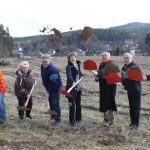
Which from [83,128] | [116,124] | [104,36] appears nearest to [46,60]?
[83,128]

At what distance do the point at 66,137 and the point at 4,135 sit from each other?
1206mm

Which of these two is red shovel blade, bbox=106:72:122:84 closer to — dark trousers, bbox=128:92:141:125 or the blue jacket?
dark trousers, bbox=128:92:141:125

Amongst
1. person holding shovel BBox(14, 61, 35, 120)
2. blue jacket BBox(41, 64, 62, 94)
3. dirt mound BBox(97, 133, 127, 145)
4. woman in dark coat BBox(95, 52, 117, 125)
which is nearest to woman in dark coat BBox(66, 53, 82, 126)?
blue jacket BBox(41, 64, 62, 94)

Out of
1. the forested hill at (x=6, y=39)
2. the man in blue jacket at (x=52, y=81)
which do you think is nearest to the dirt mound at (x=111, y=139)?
the man in blue jacket at (x=52, y=81)

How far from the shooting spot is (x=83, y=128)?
9484 mm

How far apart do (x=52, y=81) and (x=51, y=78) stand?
9cm

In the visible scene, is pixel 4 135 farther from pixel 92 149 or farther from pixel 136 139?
pixel 136 139

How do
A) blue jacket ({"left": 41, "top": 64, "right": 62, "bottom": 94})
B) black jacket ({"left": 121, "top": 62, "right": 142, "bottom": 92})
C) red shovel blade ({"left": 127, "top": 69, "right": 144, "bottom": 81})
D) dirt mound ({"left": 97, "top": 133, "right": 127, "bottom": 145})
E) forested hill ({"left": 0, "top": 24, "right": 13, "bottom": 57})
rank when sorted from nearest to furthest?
dirt mound ({"left": 97, "top": 133, "right": 127, "bottom": 145})
red shovel blade ({"left": 127, "top": 69, "right": 144, "bottom": 81})
blue jacket ({"left": 41, "top": 64, "right": 62, "bottom": 94})
black jacket ({"left": 121, "top": 62, "right": 142, "bottom": 92})
forested hill ({"left": 0, "top": 24, "right": 13, "bottom": 57})

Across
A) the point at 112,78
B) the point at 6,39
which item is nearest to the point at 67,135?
the point at 112,78

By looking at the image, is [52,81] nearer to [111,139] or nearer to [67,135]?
[67,135]

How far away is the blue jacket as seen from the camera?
961 cm

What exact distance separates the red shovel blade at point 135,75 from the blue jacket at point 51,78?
1.55m

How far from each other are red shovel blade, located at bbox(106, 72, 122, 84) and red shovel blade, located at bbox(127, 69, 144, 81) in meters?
0.25

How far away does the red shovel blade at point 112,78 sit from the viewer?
31.5 feet
